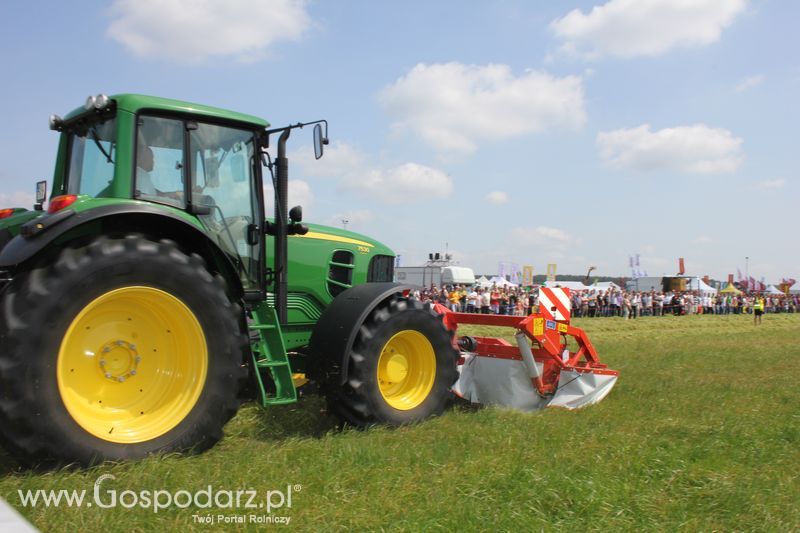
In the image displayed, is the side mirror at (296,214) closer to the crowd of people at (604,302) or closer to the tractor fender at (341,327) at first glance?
the tractor fender at (341,327)

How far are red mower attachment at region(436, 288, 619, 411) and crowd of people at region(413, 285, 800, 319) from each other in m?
11.8

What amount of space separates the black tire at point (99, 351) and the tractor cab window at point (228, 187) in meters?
0.72

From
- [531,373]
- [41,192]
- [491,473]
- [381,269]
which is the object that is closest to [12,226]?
[41,192]

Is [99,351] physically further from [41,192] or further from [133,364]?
[41,192]

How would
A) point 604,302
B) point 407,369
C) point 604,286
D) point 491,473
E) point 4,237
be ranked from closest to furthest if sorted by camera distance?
1. point 491,473
2. point 4,237
3. point 407,369
4. point 604,302
5. point 604,286

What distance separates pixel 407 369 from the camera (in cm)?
583

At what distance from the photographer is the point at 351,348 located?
16.9 ft

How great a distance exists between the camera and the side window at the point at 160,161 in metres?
4.61

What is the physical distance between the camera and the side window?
15.1 feet

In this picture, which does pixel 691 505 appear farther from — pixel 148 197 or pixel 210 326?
pixel 148 197

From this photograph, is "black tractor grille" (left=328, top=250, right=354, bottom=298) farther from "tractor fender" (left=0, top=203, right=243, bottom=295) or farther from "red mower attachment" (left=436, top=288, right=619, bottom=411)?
"tractor fender" (left=0, top=203, right=243, bottom=295)

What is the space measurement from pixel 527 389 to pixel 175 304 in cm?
386

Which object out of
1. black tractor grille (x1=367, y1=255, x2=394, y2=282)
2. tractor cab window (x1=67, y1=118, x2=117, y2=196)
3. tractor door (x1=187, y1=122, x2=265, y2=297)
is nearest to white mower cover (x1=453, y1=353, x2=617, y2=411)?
black tractor grille (x1=367, y1=255, x2=394, y2=282)

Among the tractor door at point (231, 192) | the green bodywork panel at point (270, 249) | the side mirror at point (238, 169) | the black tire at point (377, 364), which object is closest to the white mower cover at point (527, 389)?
the black tire at point (377, 364)
